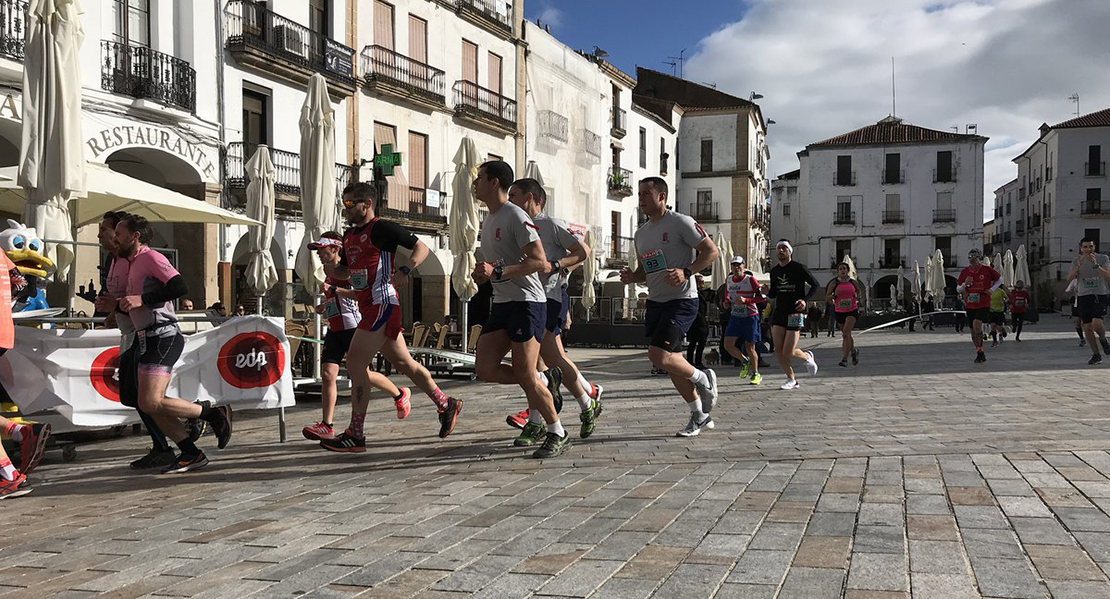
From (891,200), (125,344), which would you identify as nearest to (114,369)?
(125,344)

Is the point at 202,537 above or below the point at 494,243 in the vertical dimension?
below

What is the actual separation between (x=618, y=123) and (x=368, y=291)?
38.3m

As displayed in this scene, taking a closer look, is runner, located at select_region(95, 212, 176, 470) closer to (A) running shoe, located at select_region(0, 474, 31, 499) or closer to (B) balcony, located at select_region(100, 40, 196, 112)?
(A) running shoe, located at select_region(0, 474, 31, 499)

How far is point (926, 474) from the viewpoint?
500 cm

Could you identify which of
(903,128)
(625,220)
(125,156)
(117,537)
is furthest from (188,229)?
(903,128)

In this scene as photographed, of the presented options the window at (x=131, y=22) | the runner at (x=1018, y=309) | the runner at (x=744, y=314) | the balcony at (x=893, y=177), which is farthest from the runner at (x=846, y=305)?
the balcony at (x=893, y=177)

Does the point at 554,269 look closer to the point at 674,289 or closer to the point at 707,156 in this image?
the point at 674,289

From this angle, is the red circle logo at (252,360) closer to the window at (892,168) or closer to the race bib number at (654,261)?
the race bib number at (654,261)

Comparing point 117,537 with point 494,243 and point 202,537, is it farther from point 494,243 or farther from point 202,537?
point 494,243

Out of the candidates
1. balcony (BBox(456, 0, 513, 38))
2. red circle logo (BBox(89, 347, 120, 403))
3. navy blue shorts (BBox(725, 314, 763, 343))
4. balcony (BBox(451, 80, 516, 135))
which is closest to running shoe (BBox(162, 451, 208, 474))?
red circle logo (BBox(89, 347, 120, 403))

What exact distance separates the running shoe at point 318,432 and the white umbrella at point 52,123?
136 inches

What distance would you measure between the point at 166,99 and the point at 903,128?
196 ft

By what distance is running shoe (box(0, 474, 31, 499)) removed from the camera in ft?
17.0

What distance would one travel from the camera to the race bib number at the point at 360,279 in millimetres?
6545
